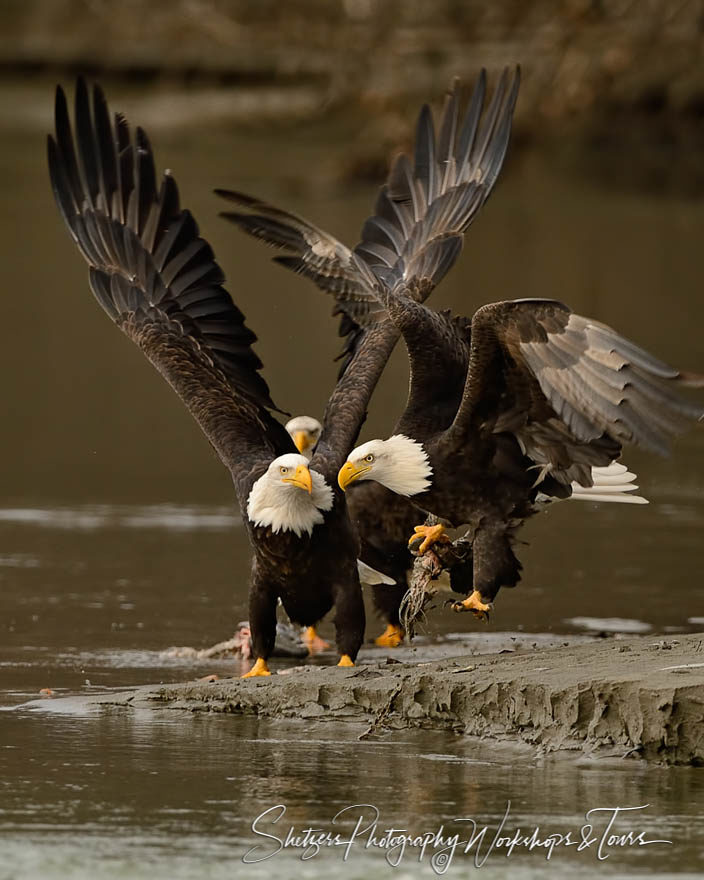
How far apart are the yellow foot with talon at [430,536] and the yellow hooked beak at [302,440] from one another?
129 cm

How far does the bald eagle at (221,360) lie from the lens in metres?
7.38

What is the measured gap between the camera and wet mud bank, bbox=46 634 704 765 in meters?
5.87

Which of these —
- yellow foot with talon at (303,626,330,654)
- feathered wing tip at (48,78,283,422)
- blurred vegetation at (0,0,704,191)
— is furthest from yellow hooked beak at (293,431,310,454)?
blurred vegetation at (0,0,704,191)

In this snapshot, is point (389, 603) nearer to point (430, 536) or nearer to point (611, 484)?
point (430, 536)

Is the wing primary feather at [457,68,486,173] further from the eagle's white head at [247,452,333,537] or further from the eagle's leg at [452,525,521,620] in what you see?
the eagle's white head at [247,452,333,537]

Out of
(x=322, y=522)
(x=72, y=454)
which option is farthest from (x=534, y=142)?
(x=322, y=522)

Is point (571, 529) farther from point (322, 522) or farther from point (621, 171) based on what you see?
point (621, 171)

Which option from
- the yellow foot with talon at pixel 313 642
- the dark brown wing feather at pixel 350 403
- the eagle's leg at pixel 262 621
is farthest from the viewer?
the yellow foot with talon at pixel 313 642

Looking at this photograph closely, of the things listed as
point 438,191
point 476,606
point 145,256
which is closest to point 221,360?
point 145,256

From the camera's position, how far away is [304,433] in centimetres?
920

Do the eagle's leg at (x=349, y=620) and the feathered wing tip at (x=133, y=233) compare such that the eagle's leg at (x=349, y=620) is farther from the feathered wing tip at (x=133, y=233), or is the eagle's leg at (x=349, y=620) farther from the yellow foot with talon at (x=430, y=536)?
the feathered wing tip at (x=133, y=233)

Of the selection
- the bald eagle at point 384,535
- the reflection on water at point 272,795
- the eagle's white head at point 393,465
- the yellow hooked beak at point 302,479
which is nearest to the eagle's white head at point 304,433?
the bald eagle at point 384,535

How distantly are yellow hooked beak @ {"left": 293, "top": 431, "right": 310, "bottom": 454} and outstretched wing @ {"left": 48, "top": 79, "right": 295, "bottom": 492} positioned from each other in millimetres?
539

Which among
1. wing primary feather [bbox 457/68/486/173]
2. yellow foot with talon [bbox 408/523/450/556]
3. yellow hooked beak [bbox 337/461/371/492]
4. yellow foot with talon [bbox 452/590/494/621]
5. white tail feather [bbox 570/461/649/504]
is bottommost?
yellow foot with talon [bbox 452/590/494/621]
